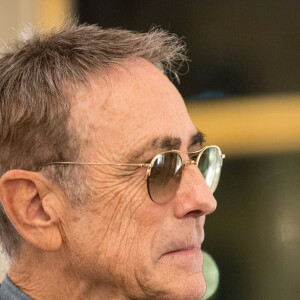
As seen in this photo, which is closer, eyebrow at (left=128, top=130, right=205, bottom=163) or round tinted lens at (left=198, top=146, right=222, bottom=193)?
eyebrow at (left=128, top=130, right=205, bottom=163)

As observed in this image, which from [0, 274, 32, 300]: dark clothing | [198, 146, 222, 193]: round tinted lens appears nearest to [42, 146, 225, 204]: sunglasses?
[198, 146, 222, 193]: round tinted lens

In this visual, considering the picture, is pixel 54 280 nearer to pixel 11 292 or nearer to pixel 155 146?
pixel 11 292

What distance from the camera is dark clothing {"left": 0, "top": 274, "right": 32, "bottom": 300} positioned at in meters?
2.03

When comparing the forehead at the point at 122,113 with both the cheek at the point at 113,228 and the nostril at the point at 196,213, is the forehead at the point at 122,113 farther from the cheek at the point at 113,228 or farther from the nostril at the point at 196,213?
the nostril at the point at 196,213

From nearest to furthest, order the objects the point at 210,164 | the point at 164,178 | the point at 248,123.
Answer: the point at 164,178 → the point at 210,164 → the point at 248,123

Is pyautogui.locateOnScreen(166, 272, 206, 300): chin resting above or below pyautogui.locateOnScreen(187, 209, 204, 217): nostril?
below

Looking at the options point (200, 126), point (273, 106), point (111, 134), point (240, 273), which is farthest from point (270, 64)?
point (111, 134)

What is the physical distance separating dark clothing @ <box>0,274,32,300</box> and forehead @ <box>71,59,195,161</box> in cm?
49

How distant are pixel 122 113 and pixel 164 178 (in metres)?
0.22

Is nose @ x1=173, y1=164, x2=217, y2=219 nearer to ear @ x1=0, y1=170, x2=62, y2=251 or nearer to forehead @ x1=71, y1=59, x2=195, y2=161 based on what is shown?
forehead @ x1=71, y1=59, x2=195, y2=161

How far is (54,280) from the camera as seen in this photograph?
2.02m

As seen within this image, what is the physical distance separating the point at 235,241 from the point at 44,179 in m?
1.08

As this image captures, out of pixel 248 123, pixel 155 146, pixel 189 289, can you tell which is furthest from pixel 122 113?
pixel 248 123

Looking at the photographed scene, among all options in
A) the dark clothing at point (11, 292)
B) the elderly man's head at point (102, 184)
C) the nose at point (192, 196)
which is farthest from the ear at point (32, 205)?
the nose at point (192, 196)
